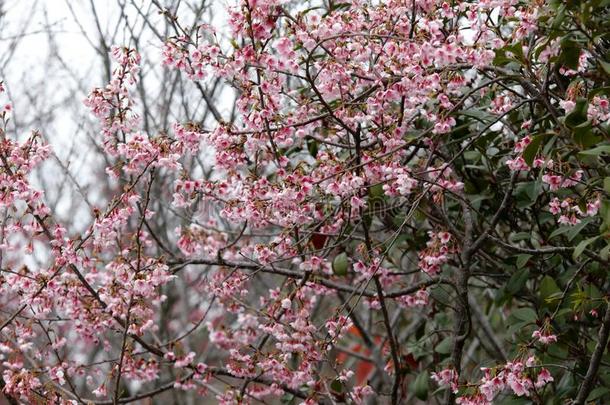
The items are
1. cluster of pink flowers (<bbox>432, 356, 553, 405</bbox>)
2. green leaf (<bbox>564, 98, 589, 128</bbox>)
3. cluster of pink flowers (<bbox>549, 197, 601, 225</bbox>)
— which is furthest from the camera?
cluster of pink flowers (<bbox>549, 197, 601, 225</bbox>)

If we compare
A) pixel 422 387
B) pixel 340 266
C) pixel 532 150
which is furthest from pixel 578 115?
pixel 422 387

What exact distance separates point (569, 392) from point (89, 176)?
212 inches

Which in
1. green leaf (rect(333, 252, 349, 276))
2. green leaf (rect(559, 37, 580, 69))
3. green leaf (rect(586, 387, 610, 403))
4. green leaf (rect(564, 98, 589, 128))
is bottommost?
green leaf (rect(586, 387, 610, 403))

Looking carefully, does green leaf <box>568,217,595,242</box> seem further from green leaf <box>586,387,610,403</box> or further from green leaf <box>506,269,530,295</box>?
green leaf <box>586,387,610,403</box>

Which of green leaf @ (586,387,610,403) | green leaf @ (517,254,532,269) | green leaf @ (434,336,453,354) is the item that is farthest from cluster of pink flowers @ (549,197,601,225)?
green leaf @ (434,336,453,354)

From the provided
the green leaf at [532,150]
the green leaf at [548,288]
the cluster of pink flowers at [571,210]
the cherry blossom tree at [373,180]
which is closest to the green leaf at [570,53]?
the cherry blossom tree at [373,180]

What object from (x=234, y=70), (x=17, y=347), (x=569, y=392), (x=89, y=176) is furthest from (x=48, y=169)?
(x=569, y=392)

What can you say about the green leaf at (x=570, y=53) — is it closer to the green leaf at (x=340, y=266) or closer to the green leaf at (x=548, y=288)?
the green leaf at (x=548, y=288)

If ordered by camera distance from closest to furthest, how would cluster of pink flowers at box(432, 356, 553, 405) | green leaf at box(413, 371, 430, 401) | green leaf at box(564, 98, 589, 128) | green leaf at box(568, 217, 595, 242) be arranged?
green leaf at box(564, 98, 589, 128) → cluster of pink flowers at box(432, 356, 553, 405) → green leaf at box(568, 217, 595, 242) → green leaf at box(413, 371, 430, 401)

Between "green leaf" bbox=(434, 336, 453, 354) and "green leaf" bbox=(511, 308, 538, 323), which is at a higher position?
"green leaf" bbox=(434, 336, 453, 354)

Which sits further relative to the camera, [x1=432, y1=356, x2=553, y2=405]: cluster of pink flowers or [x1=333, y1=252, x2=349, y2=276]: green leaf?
[x1=333, y1=252, x2=349, y2=276]: green leaf

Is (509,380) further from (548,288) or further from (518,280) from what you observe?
(518,280)

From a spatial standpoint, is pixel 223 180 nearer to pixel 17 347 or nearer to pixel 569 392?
pixel 17 347

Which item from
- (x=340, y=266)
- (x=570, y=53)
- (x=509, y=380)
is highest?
(x=340, y=266)
